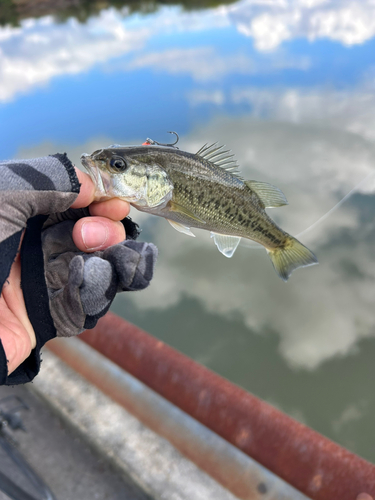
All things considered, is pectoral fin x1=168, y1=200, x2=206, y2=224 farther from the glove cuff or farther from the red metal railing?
the red metal railing

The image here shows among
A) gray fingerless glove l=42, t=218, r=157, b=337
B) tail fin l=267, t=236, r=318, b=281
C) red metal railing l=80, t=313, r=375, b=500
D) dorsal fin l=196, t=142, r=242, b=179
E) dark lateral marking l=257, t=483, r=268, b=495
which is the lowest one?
dark lateral marking l=257, t=483, r=268, b=495

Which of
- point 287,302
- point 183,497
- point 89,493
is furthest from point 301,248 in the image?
point 287,302

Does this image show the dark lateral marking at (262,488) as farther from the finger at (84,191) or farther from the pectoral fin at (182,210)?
the finger at (84,191)

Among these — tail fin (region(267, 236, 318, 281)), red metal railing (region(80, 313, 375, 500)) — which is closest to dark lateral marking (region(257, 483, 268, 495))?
red metal railing (region(80, 313, 375, 500))

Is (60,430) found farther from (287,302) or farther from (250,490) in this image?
(287,302)

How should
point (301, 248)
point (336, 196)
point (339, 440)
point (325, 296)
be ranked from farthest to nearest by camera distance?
1. point (336, 196)
2. point (325, 296)
3. point (339, 440)
4. point (301, 248)

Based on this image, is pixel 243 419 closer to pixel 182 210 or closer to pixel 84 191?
pixel 182 210

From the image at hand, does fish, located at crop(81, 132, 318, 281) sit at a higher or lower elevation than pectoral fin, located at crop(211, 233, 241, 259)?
higher
